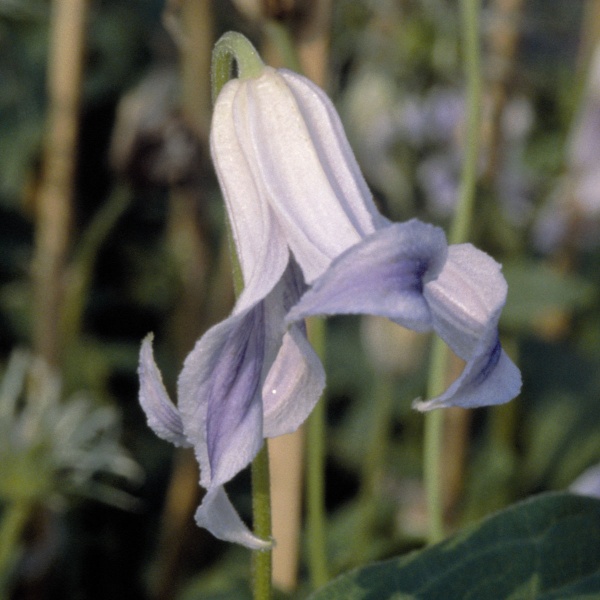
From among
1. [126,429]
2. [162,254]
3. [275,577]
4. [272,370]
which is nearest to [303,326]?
[272,370]

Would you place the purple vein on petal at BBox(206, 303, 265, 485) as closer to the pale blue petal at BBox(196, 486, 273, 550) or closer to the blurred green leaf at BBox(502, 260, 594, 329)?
the pale blue petal at BBox(196, 486, 273, 550)

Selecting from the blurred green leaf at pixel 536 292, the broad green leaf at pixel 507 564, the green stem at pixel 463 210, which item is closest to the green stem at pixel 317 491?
the green stem at pixel 463 210

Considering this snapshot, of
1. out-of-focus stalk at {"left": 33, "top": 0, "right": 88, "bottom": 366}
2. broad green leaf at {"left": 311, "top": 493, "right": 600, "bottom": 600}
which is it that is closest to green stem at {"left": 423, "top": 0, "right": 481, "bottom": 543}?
broad green leaf at {"left": 311, "top": 493, "right": 600, "bottom": 600}

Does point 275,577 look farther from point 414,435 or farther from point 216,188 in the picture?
point 216,188

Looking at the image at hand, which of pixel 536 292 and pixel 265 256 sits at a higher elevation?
pixel 265 256

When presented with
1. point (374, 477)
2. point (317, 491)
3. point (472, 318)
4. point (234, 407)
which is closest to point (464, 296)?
point (472, 318)

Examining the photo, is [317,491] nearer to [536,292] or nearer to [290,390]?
[290,390]

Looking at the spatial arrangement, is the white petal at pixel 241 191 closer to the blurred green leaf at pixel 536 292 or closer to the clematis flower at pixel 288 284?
the clematis flower at pixel 288 284
